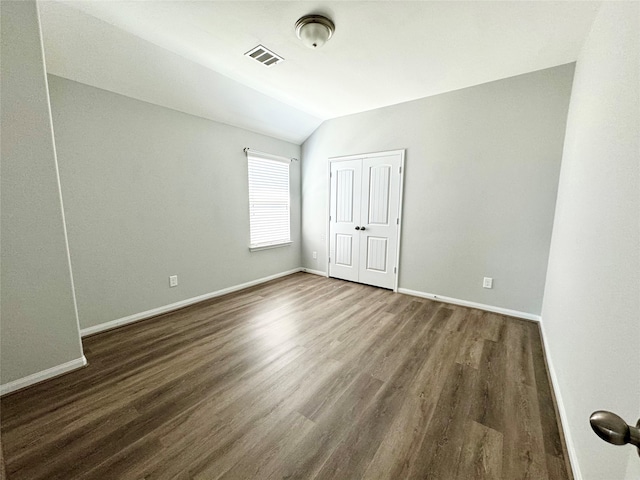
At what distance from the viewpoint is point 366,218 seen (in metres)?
4.04

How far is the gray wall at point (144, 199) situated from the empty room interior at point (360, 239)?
0.9 inches

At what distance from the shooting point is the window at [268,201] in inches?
158

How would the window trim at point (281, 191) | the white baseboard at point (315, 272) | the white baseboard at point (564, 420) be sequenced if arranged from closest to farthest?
the white baseboard at point (564, 420) < the window trim at point (281, 191) < the white baseboard at point (315, 272)

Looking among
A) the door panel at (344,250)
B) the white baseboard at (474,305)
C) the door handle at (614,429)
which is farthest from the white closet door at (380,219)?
the door handle at (614,429)

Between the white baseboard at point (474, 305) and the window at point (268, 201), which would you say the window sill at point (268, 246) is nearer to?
the window at point (268, 201)

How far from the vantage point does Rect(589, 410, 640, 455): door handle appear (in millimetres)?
438

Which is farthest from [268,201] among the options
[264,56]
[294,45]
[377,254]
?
[294,45]

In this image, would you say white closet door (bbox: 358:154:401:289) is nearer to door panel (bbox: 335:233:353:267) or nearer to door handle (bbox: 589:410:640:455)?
door panel (bbox: 335:233:353:267)

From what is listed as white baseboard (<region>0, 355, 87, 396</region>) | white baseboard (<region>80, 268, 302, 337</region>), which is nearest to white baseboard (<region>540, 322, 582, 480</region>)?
white baseboard (<region>0, 355, 87, 396</region>)

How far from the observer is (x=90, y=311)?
2531 mm

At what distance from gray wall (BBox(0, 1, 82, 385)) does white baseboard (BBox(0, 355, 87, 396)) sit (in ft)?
0.09

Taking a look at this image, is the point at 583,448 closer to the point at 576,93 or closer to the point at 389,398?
the point at 389,398

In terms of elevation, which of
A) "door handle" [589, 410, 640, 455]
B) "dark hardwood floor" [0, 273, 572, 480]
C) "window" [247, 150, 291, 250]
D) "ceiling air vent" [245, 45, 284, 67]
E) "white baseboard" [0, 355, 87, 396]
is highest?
"ceiling air vent" [245, 45, 284, 67]

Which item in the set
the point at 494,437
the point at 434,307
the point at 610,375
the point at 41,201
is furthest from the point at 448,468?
the point at 41,201
